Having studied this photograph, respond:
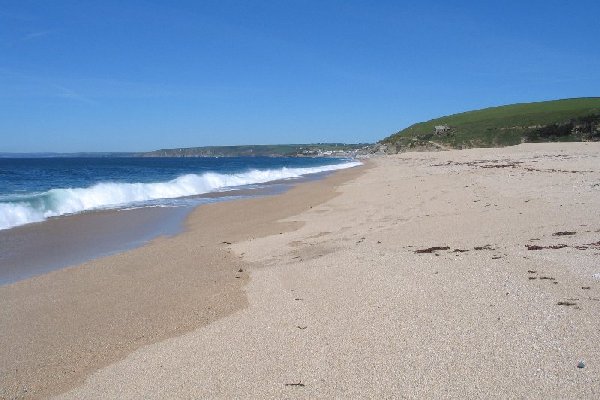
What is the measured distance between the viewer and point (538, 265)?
19.8ft

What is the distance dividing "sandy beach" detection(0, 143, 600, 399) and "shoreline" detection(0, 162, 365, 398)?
0.09 feet

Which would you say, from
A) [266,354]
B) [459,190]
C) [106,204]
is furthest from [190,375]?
[106,204]

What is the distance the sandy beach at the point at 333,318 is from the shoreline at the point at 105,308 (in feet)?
0.09

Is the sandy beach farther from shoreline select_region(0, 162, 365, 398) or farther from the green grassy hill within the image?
the green grassy hill

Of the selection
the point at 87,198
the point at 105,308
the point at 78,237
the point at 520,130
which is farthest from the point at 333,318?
the point at 520,130

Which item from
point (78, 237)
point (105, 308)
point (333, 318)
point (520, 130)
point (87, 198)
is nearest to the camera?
point (333, 318)

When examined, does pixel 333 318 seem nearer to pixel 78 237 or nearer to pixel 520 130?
pixel 78 237

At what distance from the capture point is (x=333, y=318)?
4.99 meters

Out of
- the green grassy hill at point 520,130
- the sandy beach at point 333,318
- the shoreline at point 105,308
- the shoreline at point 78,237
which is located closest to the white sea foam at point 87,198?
the shoreline at point 78,237

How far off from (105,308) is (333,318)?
321 centimetres

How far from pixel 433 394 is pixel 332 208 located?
12737mm

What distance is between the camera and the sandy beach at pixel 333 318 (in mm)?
3676

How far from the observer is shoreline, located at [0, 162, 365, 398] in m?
4.66

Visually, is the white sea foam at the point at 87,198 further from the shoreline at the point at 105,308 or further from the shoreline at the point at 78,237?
the shoreline at the point at 105,308
